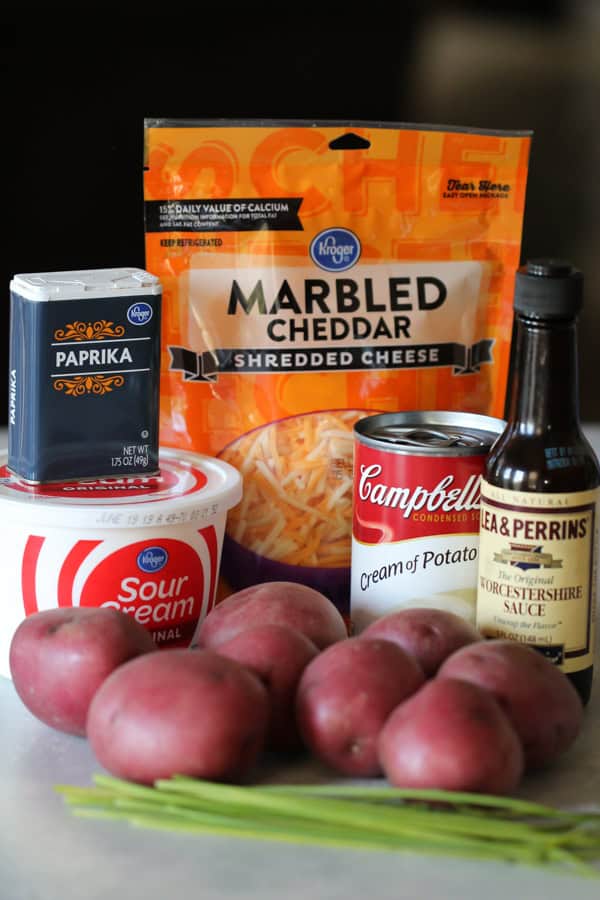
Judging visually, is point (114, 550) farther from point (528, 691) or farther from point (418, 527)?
point (528, 691)

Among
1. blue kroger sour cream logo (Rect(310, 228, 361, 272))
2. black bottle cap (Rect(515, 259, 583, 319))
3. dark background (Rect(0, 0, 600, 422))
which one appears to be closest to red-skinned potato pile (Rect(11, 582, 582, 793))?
black bottle cap (Rect(515, 259, 583, 319))

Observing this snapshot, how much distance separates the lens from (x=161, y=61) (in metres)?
2.31

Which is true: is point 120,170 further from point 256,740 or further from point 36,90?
point 256,740

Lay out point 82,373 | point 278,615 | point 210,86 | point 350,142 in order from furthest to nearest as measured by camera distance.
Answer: point 210,86 → point 350,142 → point 82,373 → point 278,615

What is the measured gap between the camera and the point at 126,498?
1.09m

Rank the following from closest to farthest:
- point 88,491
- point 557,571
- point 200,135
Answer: point 557,571, point 88,491, point 200,135

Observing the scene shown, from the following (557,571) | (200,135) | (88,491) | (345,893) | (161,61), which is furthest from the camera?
(161,61)

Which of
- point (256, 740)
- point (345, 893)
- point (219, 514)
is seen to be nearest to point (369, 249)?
point (219, 514)

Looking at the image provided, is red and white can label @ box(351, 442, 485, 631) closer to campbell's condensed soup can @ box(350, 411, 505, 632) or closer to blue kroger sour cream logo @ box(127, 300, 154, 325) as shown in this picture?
campbell's condensed soup can @ box(350, 411, 505, 632)

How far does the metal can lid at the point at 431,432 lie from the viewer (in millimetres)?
1077

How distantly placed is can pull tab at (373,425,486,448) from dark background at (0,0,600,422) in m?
1.29

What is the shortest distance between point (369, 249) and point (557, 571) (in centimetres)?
44

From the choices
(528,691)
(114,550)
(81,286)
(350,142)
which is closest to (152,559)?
(114,550)

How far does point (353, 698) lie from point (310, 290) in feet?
1.72
